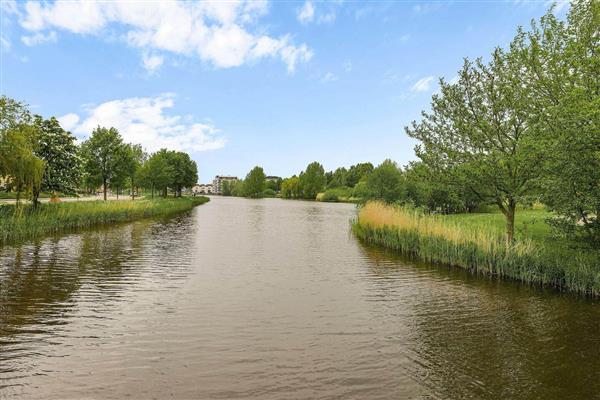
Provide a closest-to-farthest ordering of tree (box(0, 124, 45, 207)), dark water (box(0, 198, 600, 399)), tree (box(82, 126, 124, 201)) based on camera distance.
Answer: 1. dark water (box(0, 198, 600, 399))
2. tree (box(0, 124, 45, 207))
3. tree (box(82, 126, 124, 201))

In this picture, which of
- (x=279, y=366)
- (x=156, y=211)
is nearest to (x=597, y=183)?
(x=279, y=366)

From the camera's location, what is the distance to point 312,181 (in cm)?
14575

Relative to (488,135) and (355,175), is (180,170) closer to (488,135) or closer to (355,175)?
(488,135)

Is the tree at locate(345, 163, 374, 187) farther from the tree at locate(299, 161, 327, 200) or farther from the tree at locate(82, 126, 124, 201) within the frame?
the tree at locate(82, 126, 124, 201)

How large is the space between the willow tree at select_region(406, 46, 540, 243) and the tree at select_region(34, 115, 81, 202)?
29687mm

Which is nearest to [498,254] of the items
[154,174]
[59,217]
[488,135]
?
[488,135]

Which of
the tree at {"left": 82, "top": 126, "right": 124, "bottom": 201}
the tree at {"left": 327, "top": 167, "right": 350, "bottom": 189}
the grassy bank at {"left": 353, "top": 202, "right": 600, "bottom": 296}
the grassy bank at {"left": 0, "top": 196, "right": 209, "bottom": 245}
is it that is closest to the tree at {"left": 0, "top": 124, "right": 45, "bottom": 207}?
the grassy bank at {"left": 0, "top": 196, "right": 209, "bottom": 245}

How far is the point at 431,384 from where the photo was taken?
23.6 feet

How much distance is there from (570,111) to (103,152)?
51.5 metres

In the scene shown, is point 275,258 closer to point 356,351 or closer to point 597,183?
point 356,351

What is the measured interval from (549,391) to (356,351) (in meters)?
3.59

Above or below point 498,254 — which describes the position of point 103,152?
above

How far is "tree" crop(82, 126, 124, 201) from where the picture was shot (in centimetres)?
5031

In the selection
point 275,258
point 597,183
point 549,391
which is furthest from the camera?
point 275,258
